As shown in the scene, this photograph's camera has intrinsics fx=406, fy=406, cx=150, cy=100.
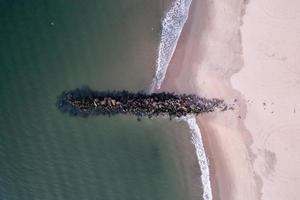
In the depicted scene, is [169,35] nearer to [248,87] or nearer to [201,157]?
[248,87]

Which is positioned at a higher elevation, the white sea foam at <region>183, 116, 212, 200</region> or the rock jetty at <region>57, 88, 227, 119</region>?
the rock jetty at <region>57, 88, 227, 119</region>

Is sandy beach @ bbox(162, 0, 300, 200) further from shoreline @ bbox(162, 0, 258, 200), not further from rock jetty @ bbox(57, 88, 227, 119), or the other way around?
rock jetty @ bbox(57, 88, 227, 119)

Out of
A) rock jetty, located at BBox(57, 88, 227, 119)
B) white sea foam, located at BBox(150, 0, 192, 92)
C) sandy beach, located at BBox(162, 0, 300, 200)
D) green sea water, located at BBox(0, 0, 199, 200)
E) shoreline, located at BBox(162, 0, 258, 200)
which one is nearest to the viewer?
sandy beach, located at BBox(162, 0, 300, 200)

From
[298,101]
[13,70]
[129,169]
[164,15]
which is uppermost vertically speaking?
[164,15]

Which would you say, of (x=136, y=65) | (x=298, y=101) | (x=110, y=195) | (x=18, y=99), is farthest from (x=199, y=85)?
(x=18, y=99)

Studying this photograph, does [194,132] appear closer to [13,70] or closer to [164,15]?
[164,15]

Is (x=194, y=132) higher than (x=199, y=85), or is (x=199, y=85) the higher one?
(x=199, y=85)

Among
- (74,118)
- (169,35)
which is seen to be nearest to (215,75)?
(169,35)

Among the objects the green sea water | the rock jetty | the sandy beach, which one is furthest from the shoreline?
the green sea water
